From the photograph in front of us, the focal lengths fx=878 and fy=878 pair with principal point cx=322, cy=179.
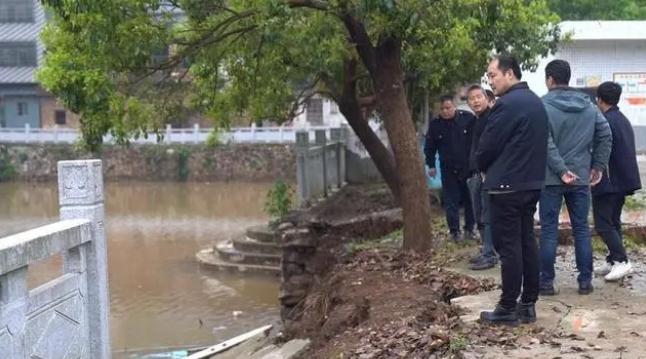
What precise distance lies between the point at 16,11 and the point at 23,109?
5.40m

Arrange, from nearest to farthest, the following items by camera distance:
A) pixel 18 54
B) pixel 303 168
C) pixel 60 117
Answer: pixel 303 168, pixel 18 54, pixel 60 117

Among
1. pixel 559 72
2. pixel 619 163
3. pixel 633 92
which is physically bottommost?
pixel 619 163

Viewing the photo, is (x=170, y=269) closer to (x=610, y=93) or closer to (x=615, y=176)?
(x=615, y=176)

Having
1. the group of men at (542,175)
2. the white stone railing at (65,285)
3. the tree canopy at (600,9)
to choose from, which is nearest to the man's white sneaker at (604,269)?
the group of men at (542,175)

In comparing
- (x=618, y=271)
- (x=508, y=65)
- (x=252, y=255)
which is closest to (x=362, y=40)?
(x=508, y=65)

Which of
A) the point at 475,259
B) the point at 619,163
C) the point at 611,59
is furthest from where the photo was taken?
the point at 611,59

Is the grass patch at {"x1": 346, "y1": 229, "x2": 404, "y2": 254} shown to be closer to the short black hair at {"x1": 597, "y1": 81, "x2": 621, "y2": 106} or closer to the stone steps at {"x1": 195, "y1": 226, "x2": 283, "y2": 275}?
the short black hair at {"x1": 597, "y1": 81, "x2": 621, "y2": 106}

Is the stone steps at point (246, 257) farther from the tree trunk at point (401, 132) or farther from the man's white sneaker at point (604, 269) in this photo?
the man's white sneaker at point (604, 269)

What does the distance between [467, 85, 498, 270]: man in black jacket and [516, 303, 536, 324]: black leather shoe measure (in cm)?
114

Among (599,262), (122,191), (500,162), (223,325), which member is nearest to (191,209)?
(122,191)

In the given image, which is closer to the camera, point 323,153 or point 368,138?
point 368,138

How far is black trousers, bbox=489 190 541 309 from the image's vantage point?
18.1 ft

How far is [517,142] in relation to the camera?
550cm

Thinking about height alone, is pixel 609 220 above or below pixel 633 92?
below
